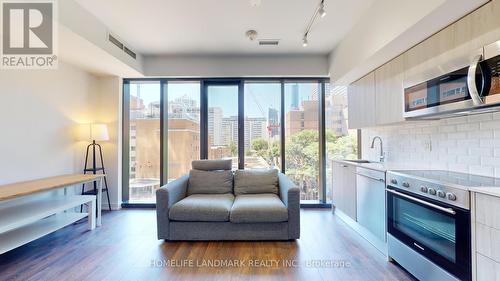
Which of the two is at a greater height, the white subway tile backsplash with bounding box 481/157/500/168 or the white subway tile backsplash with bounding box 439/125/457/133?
the white subway tile backsplash with bounding box 439/125/457/133

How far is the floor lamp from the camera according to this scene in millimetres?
3658

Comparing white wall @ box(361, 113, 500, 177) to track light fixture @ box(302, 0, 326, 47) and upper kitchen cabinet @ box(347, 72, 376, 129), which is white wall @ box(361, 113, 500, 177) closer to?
upper kitchen cabinet @ box(347, 72, 376, 129)

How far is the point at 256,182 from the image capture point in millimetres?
3455

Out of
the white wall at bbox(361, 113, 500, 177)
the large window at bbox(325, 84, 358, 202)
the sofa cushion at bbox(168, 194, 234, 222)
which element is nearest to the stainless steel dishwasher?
the white wall at bbox(361, 113, 500, 177)

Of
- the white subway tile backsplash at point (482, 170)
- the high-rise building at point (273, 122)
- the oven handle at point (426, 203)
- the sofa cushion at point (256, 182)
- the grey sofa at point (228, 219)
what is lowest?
the grey sofa at point (228, 219)

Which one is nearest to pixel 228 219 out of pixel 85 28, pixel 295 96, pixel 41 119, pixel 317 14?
pixel 295 96

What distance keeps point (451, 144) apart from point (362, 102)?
1274mm

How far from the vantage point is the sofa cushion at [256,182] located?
342 cm

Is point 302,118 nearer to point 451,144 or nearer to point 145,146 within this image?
point 451,144

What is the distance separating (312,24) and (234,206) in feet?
8.52

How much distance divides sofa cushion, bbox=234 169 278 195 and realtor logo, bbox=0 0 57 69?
2.91 meters

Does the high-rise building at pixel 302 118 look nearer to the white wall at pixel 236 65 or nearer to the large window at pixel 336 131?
the large window at pixel 336 131

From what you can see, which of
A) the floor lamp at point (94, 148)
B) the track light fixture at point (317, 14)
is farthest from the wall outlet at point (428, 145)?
the floor lamp at point (94, 148)

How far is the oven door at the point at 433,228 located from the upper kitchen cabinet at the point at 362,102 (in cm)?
118
